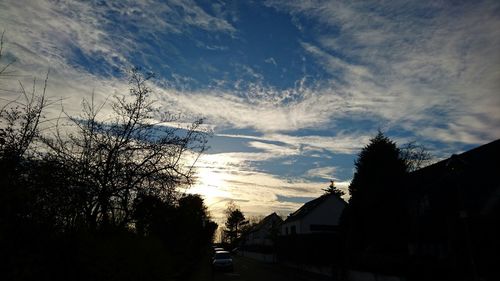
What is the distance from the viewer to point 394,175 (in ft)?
91.6

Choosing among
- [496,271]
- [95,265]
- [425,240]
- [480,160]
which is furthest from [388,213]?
[95,265]

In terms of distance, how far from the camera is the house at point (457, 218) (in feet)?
48.0

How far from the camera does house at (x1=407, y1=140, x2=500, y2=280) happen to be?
14617mm

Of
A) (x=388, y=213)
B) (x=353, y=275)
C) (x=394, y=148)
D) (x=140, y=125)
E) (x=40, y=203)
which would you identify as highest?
(x=394, y=148)

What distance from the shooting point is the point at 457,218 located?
58.5ft

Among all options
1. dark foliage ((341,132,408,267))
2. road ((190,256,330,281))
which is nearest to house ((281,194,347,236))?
road ((190,256,330,281))

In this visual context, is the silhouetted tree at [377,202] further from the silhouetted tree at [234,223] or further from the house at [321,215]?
the silhouetted tree at [234,223]

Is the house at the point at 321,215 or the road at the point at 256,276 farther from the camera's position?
the house at the point at 321,215

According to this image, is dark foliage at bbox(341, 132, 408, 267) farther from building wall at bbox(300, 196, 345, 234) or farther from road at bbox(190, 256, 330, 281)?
building wall at bbox(300, 196, 345, 234)

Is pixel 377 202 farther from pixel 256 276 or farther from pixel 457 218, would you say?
pixel 256 276

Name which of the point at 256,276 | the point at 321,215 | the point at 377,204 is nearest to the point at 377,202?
the point at 377,204

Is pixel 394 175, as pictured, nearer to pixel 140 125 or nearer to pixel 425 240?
pixel 425 240

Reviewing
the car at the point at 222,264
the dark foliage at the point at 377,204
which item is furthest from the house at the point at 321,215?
the car at the point at 222,264

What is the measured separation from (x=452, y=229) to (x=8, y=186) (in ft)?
63.9
